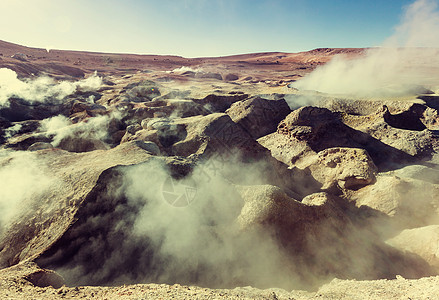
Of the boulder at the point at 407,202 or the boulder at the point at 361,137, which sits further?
the boulder at the point at 361,137

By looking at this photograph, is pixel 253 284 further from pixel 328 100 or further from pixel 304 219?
pixel 328 100

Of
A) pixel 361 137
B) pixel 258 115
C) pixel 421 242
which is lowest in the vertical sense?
pixel 421 242

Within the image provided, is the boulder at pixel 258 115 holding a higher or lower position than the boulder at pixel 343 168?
higher

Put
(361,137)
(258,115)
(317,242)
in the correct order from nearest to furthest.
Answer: (317,242) → (361,137) → (258,115)

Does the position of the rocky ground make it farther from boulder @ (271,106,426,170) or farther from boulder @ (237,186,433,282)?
boulder @ (271,106,426,170)

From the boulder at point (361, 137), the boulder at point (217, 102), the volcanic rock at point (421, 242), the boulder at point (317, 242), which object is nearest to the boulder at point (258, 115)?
the boulder at point (361, 137)

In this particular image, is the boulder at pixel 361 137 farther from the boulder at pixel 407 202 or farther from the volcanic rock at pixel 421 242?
the volcanic rock at pixel 421 242

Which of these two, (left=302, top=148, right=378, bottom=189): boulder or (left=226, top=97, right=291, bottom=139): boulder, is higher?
(left=226, top=97, right=291, bottom=139): boulder

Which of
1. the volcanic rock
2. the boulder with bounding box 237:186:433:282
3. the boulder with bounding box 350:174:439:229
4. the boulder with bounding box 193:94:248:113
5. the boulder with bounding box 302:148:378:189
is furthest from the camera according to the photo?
the boulder with bounding box 193:94:248:113

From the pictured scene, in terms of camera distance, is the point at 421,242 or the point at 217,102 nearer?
the point at 421,242

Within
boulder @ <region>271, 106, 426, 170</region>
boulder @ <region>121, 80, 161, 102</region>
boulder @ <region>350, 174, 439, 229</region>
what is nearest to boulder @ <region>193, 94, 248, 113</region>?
boulder @ <region>271, 106, 426, 170</region>

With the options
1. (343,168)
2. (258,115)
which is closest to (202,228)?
(343,168)

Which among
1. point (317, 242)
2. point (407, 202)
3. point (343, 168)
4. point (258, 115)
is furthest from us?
point (258, 115)

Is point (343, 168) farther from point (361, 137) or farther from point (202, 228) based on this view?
point (202, 228)
